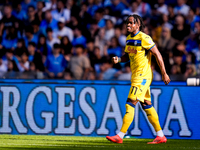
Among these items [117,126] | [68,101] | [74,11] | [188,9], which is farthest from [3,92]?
[188,9]

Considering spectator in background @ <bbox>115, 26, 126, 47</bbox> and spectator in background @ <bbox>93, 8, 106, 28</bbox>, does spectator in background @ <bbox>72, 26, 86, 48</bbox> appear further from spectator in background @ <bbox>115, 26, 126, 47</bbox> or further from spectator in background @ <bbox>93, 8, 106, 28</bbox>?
spectator in background @ <bbox>115, 26, 126, 47</bbox>

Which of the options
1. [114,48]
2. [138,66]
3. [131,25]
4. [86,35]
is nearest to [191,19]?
[114,48]

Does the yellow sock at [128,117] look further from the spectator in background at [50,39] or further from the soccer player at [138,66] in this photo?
the spectator in background at [50,39]

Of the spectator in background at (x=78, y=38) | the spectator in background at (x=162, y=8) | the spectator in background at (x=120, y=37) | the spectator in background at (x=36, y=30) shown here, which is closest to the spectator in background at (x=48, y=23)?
the spectator in background at (x=36, y=30)

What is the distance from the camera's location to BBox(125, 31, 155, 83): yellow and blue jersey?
6531 millimetres

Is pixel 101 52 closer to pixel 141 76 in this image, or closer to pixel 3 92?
pixel 3 92

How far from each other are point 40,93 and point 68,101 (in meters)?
0.62

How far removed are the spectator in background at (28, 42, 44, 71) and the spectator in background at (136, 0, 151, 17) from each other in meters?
3.42

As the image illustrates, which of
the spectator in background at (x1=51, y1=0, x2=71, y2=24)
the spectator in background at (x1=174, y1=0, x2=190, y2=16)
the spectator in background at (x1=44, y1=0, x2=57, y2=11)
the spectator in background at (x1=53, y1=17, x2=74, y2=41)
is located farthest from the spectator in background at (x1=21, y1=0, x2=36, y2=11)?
the spectator in background at (x1=174, y1=0, x2=190, y2=16)

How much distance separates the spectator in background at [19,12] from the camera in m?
13.4

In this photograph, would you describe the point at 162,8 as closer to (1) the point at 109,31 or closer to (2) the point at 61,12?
(1) the point at 109,31

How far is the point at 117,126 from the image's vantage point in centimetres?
834

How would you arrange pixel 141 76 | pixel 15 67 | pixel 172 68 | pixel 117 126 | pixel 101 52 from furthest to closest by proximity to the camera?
pixel 101 52 → pixel 15 67 → pixel 172 68 → pixel 117 126 → pixel 141 76

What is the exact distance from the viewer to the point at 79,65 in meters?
9.95
